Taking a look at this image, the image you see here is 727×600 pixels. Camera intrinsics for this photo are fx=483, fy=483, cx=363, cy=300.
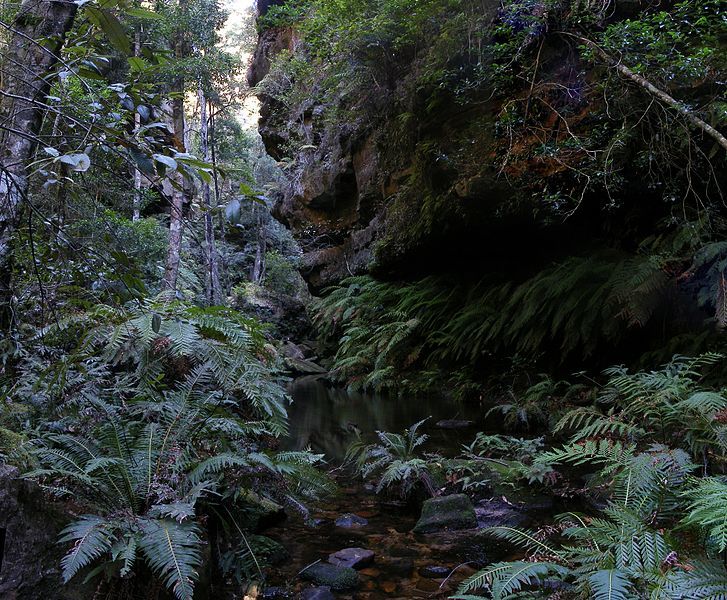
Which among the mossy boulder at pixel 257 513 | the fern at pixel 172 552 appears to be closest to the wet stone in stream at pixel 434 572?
the mossy boulder at pixel 257 513

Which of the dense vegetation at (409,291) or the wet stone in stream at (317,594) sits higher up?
the dense vegetation at (409,291)

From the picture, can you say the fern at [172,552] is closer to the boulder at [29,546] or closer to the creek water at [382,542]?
the boulder at [29,546]

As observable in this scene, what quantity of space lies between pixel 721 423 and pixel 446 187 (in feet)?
19.2

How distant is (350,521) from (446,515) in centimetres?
72

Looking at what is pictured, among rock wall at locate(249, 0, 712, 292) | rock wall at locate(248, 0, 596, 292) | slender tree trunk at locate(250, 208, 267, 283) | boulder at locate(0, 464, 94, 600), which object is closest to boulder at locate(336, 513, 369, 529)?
boulder at locate(0, 464, 94, 600)

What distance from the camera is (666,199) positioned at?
4883 millimetres

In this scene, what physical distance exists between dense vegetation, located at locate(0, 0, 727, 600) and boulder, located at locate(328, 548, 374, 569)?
29cm

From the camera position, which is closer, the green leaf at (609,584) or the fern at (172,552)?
the green leaf at (609,584)

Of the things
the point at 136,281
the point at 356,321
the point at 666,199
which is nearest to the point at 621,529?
the point at 136,281

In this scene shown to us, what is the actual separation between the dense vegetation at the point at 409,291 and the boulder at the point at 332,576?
0.31 ft

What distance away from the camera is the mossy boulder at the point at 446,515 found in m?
3.43

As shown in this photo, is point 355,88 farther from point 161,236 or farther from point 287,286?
point 287,286

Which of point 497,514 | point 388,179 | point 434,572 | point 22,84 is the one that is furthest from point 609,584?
point 388,179

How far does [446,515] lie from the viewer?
Answer: 349 cm
